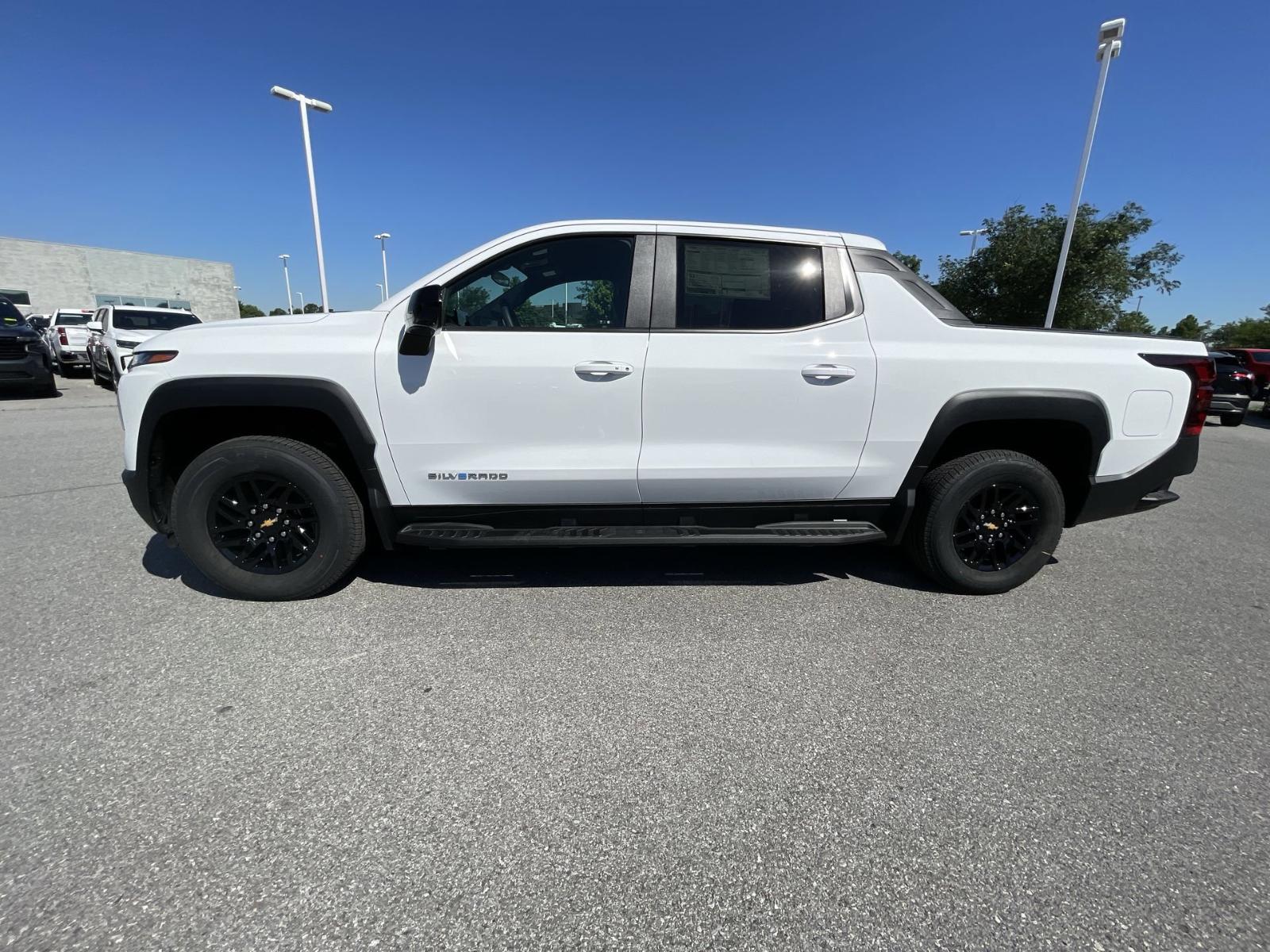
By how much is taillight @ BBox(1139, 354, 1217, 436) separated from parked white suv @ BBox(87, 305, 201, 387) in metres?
12.1

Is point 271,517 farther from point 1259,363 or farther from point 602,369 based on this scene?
point 1259,363

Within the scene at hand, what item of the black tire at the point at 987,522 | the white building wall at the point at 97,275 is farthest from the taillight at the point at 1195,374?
the white building wall at the point at 97,275

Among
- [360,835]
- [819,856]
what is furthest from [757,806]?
[360,835]

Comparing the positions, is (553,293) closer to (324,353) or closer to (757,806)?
(324,353)

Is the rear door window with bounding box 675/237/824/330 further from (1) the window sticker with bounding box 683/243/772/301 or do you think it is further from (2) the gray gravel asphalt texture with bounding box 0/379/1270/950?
(2) the gray gravel asphalt texture with bounding box 0/379/1270/950

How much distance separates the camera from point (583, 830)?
5.52 feet

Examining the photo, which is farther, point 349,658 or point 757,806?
point 349,658

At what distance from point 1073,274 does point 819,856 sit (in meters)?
22.3

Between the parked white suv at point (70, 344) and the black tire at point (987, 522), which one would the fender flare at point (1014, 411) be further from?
the parked white suv at point (70, 344)

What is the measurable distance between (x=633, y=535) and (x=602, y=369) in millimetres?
851

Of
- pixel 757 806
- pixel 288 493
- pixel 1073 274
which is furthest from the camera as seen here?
pixel 1073 274

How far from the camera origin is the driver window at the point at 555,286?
290 cm

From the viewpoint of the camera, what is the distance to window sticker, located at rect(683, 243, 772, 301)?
2.96 m

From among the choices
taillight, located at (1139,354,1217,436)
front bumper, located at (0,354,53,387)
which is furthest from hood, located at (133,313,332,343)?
front bumper, located at (0,354,53,387)
